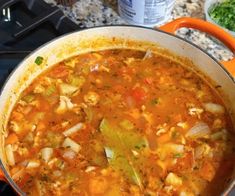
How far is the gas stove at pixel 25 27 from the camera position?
1.40m

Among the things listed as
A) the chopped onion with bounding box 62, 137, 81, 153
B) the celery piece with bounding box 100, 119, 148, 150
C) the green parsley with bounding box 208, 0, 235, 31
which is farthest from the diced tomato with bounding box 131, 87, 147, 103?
Result: the green parsley with bounding box 208, 0, 235, 31

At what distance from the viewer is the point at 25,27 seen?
57.6 inches

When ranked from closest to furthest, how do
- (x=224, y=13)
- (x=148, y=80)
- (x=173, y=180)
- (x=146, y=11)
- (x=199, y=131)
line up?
(x=173, y=180) → (x=199, y=131) → (x=148, y=80) → (x=146, y=11) → (x=224, y=13)

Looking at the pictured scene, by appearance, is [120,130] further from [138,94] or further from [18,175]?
[18,175]

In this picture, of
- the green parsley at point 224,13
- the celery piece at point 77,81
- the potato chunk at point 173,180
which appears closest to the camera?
the potato chunk at point 173,180

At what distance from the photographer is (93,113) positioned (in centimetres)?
128

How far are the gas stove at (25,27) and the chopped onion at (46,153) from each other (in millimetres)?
285

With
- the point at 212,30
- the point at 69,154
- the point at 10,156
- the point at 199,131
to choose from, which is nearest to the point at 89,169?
the point at 69,154

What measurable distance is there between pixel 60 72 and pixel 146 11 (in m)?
0.33

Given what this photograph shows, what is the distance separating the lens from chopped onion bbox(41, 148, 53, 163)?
118 cm

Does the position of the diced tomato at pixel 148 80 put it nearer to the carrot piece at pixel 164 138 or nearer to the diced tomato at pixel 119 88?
the diced tomato at pixel 119 88

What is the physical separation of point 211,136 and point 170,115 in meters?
0.11

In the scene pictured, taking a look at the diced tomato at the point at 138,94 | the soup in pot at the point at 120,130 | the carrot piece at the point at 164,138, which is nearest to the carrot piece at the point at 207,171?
the soup in pot at the point at 120,130

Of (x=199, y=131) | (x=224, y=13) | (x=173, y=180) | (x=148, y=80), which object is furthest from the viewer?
(x=224, y=13)
